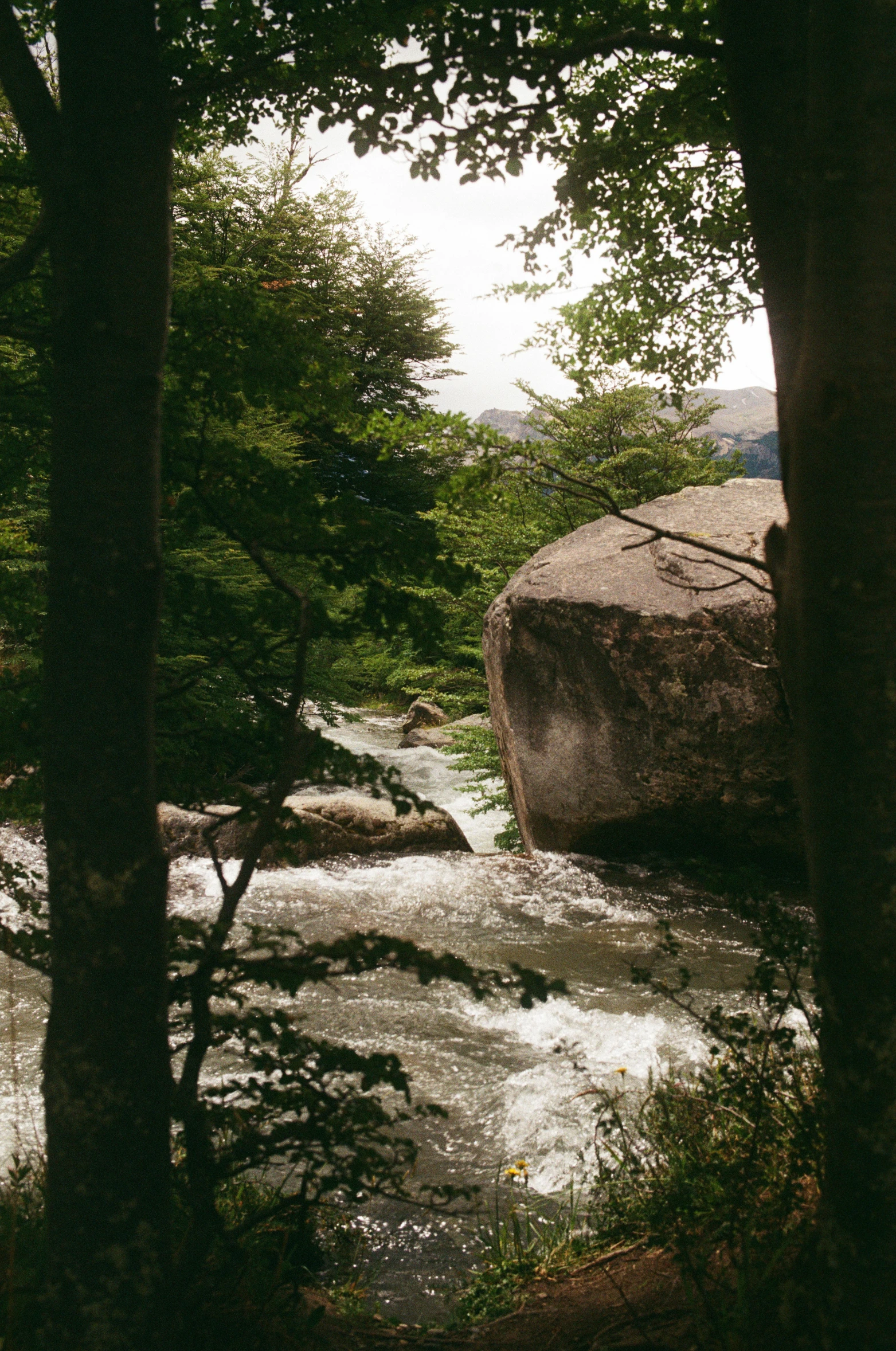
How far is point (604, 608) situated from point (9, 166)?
190 inches

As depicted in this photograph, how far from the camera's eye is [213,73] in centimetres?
222

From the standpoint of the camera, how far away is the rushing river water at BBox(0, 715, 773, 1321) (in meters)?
3.91

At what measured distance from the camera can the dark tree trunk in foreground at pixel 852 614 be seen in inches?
72.6

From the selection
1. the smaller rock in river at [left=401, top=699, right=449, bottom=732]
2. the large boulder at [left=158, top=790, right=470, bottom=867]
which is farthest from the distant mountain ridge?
the large boulder at [left=158, top=790, right=470, bottom=867]

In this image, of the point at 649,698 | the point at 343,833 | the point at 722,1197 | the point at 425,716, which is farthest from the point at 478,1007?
the point at 425,716

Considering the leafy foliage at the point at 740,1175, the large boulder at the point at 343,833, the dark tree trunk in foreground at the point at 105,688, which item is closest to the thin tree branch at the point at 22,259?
the dark tree trunk in foreground at the point at 105,688

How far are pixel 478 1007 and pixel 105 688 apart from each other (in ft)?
14.6

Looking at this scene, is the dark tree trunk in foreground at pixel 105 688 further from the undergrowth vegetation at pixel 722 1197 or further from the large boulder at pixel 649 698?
the large boulder at pixel 649 698

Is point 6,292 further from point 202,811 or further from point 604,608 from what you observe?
point 604,608

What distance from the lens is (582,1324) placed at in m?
2.46

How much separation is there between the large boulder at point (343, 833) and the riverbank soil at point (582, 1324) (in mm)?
5945

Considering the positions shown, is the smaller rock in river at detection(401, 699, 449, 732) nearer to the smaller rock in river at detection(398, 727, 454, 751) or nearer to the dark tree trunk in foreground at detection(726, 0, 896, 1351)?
the smaller rock in river at detection(398, 727, 454, 751)

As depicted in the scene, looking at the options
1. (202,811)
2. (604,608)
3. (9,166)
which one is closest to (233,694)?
(604,608)

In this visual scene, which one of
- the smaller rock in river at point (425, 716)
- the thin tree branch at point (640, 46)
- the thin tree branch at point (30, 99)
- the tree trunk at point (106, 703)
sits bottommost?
the smaller rock in river at point (425, 716)
